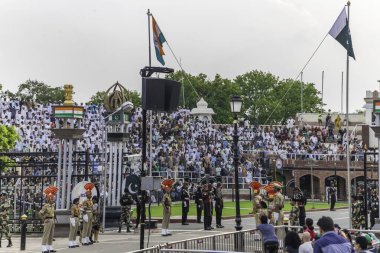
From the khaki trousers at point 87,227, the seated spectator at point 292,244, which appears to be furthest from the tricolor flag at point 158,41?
the seated spectator at point 292,244

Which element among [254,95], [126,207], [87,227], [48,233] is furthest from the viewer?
[254,95]

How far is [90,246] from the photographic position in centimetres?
2548

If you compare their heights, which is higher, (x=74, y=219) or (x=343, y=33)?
(x=343, y=33)

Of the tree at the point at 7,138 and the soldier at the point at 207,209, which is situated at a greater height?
the tree at the point at 7,138

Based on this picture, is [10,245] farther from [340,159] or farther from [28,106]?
[340,159]

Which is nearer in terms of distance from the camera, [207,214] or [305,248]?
[305,248]

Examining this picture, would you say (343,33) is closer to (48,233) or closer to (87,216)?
(87,216)

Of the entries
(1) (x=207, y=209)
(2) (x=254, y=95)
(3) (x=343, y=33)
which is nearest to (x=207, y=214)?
(1) (x=207, y=209)

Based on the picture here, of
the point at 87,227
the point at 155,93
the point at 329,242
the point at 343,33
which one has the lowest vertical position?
the point at 87,227

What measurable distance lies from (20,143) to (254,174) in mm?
16032

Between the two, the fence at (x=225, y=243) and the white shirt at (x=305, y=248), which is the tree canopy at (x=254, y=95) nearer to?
the fence at (x=225, y=243)

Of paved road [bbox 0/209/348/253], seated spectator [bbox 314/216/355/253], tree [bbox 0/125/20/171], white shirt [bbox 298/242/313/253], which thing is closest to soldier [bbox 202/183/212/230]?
paved road [bbox 0/209/348/253]

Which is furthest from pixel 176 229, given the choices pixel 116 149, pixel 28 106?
pixel 28 106

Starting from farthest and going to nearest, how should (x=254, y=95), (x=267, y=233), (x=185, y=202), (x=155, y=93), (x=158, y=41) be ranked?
(x=254, y=95)
(x=158, y=41)
(x=185, y=202)
(x=267, y=233)
(x=155, y=93)
